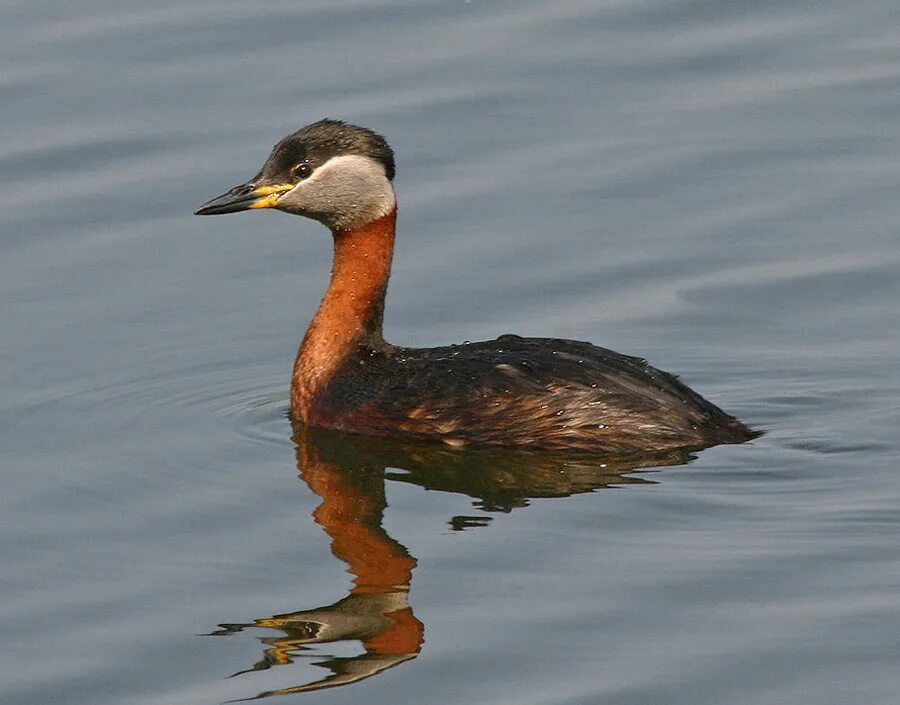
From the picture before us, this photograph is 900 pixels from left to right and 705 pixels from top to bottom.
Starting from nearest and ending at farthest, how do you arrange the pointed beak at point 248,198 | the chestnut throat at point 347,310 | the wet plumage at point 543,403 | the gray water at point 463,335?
the gray water at point 463,335, the wet plumage at point 543,403, the chestnut throat at point 347,310, the pointed beak at point 248,198

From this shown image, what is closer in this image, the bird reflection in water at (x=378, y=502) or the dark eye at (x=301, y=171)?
the bird reflection in water at (x=378, y=502)

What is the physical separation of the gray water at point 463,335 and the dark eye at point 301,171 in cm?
117

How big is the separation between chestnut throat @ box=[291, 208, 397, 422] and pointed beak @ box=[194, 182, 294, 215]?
421 millimetres

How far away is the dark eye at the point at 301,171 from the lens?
1189 cm

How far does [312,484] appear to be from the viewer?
1073cm

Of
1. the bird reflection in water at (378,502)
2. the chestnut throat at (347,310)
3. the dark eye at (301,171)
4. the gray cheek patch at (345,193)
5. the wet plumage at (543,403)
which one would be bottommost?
the bird reflection in water at (378,502)

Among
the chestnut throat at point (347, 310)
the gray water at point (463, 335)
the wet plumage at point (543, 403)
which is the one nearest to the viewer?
the gray water at point (463, 335)

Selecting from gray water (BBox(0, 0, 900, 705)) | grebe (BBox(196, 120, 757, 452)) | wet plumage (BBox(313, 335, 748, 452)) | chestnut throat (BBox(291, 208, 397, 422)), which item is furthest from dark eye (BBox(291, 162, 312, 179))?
wet plumage (BBox(313, 335, 748, 452))

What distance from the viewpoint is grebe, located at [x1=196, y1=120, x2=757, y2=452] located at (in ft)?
35.9

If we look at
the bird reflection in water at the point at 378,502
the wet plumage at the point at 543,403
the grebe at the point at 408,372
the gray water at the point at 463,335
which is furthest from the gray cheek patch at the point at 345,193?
the bird reflection in water at the point at 378,502

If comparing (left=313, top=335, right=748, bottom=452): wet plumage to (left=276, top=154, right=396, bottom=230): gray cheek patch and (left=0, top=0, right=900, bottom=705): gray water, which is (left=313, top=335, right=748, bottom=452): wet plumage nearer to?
(left=0, top=0, right=900, bottom=705): gray water

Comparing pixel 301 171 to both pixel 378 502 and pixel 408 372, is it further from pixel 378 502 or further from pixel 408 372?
pixel 378 502

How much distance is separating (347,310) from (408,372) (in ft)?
2.37

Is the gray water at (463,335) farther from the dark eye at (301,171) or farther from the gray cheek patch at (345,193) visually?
the dark eye at (301,171)
